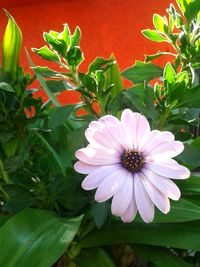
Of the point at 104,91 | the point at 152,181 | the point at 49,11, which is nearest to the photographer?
the point at 152,181

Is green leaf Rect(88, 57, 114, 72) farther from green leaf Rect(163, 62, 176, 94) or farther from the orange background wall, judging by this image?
the orange background wall

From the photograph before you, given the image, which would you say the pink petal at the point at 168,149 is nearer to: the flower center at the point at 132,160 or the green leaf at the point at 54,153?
the flower center at the point at 132,160

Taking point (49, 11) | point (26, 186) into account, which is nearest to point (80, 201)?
point (26, 186)

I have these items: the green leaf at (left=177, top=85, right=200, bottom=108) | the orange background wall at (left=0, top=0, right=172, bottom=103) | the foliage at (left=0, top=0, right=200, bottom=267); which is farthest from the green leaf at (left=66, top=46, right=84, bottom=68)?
the orange background wall at (left=0, top=0, right=172, bottom=103)

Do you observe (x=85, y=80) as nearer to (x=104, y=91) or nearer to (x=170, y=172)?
(x=104, y=91)

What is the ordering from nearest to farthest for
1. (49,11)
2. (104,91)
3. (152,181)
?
1. (152,181)
2. (104,91)
3. (49,11)

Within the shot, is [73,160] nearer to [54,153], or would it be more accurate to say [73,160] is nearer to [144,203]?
[54,153]
